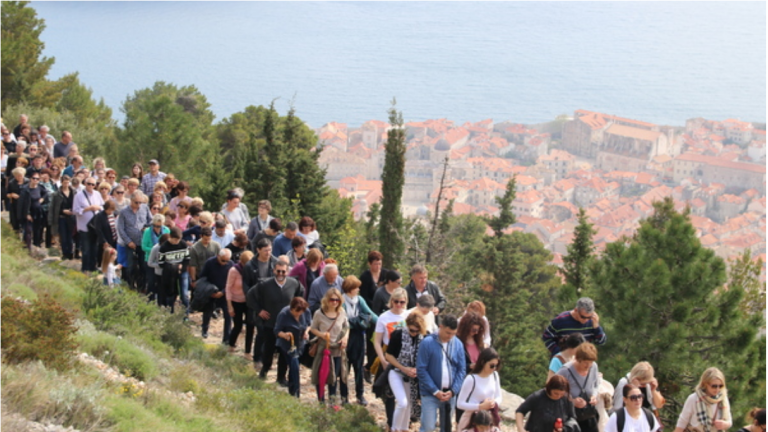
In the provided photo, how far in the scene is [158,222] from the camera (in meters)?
7.39

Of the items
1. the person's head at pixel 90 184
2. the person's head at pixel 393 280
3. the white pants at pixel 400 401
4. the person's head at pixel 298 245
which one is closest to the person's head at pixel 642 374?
the white pants at pixel 400 401

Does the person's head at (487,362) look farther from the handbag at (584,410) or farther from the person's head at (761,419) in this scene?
the person's head at (761,419)

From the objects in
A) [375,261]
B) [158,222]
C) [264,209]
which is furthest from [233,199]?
[375,261]

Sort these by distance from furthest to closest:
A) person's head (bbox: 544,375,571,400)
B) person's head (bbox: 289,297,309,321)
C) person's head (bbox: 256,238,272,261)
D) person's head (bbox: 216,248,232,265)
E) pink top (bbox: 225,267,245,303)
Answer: person's head (bbox: 216,248,232,265), pink top (bbox: 225,267,245,303), person's head (bbox: 256,238,272,261), person's head (bbox: 289,297,309,321), person's head (bbox: 544,375,571,400)

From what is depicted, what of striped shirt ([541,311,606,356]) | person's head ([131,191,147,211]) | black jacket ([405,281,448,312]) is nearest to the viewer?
striped shirt ([541,311,606,356])

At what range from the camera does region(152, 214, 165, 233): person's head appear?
738 centimetres

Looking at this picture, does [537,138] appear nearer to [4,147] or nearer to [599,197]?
[599,197]

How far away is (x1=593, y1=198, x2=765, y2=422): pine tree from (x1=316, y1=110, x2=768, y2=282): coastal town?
93.0m

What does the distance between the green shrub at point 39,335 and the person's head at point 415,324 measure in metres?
2.55

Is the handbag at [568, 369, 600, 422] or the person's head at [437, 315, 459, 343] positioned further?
the person's head at [437, 315, 459, 343]

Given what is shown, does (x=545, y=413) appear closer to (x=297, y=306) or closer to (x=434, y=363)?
(x=434, y=363)

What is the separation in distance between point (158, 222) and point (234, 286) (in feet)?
4.13

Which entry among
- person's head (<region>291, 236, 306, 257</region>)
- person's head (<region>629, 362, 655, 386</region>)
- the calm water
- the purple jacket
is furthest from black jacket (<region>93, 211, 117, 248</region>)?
the calm water

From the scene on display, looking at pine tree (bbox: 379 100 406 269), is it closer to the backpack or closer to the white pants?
the white pants
